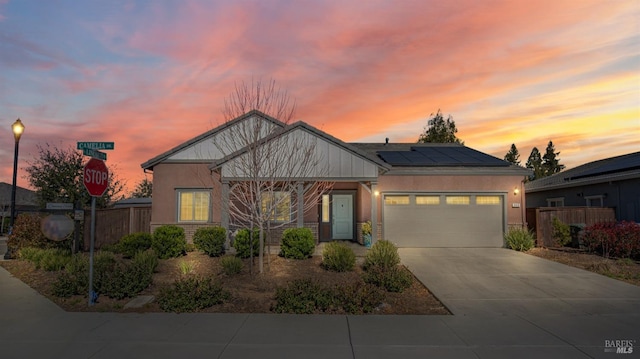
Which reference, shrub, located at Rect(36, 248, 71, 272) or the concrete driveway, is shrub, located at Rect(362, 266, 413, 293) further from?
shrub, located at Rect(36, 248, 71, 272)

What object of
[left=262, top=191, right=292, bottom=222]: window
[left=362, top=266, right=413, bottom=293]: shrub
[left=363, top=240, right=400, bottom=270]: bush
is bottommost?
[left=362, top=266, right=413, bottom=293]: shrub

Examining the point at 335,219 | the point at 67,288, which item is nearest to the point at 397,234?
the point at 335,219

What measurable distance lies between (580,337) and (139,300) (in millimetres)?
7900

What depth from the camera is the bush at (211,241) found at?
44.2ft

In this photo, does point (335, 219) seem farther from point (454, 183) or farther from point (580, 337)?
point (580, 337)

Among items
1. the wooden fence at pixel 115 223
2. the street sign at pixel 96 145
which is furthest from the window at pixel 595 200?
the street sign at pixel 96 145

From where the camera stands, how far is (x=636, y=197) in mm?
17734

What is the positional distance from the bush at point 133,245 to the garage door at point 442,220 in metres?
9.18

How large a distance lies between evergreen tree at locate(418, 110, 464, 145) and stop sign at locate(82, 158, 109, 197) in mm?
30557

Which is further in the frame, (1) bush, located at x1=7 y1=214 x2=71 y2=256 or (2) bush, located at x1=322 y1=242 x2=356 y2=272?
(1) bush, located at x1=7 y1=214 x2=71 y2=256

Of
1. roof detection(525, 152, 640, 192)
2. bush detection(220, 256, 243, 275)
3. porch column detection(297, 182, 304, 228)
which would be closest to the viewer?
bush detection(220, 256, 243, 275)

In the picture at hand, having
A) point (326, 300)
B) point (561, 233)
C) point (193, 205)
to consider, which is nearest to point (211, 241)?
point (193, 205)

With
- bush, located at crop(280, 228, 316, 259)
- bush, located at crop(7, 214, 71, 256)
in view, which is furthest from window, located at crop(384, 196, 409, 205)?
bush, located at crop(7, 214, 71, 256)

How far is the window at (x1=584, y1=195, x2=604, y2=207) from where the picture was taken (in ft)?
65.6
